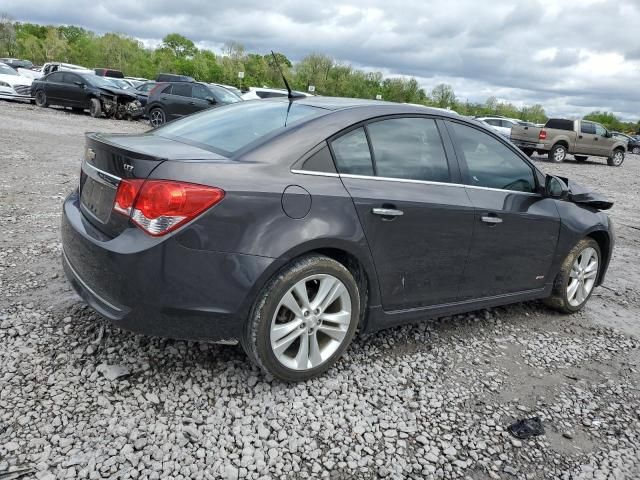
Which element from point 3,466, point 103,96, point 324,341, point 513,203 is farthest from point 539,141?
point 3,466

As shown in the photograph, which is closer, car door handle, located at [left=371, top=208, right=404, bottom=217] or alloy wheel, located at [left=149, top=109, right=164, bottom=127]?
car door handle, located at [left=371, top=208, right=404, bottom=217]

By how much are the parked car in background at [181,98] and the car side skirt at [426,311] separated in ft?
47.3

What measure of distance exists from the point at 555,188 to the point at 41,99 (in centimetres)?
2113

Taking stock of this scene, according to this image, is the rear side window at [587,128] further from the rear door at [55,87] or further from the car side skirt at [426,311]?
the car side skirt at [426,311]

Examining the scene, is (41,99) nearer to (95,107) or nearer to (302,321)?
(95,107)

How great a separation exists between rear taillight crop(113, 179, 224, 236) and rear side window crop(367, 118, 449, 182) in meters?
1.11

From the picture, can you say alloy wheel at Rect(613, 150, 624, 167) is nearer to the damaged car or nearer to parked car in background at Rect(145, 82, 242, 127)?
parked car in background at Rect(145, 82, 242, 127)

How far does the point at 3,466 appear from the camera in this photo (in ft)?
7.43

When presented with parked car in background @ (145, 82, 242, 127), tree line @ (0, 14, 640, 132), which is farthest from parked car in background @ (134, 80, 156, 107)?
tree line @ (0, 14, 640, 132)

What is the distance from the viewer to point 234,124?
3375 mm

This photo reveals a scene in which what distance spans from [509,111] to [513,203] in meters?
107

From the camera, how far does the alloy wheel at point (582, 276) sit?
14.9ft

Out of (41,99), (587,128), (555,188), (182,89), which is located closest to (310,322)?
(555,188)

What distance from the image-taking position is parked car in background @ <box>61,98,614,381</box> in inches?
103
